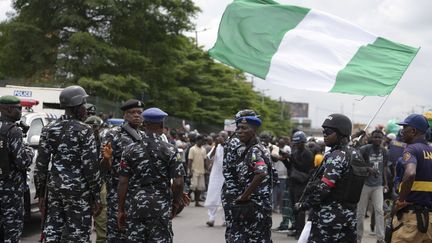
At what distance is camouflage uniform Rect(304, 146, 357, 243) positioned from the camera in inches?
233

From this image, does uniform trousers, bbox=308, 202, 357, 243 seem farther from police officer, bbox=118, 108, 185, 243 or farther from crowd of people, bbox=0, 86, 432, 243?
police officer, bbox=118, 108, 185, 243

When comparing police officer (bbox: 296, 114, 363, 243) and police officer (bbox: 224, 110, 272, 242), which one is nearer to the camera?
police officer (bbox: 296, 114, 363, 243)

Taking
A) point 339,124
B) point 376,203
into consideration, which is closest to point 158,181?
point 339,124

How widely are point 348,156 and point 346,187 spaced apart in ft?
1.00

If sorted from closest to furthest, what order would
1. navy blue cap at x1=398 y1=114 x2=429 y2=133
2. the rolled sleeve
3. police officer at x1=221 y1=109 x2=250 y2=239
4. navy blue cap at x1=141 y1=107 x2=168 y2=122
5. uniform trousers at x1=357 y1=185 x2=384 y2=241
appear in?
navy blue cap at x1=141 y1=107 x2=168 y2=122 → navy blue cap at x1=398 y1=114 x2=429 y2=133 → the rolled sleeve → police officer at x1=221 y1=109 x2=250 y2=239 → uniform trousers at x1=357 y1=185 x2=384 y2=241

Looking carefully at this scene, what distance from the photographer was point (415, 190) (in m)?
6.59

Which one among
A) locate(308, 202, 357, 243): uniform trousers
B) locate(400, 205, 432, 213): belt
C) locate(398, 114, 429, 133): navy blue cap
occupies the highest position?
locate(398, 114, 429, 133): navy blue cap

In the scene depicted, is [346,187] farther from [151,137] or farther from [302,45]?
[302,45]

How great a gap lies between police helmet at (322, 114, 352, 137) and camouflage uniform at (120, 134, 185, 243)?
1.56m

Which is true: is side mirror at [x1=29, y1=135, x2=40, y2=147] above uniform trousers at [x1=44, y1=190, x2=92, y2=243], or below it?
above

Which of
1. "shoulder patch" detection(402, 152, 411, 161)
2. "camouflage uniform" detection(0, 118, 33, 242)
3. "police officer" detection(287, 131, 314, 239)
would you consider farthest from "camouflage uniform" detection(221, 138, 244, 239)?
"police officer" detection(287, 131, 314, 239)

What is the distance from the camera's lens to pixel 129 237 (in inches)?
245

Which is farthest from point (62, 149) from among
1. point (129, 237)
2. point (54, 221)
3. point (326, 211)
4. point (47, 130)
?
point (326, 211)

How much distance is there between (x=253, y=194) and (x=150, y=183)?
1.45m
